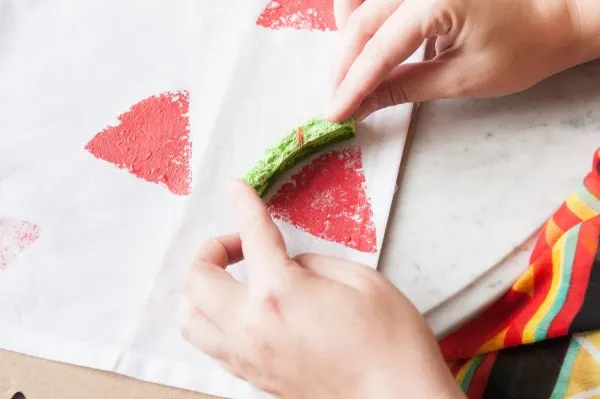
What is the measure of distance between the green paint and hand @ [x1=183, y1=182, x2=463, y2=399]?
0.35ft

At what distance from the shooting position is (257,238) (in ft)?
1.60

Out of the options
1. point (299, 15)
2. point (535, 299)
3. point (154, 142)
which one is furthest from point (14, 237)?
point (535, 299)

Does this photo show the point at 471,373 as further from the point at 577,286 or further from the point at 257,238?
the point at 257,238

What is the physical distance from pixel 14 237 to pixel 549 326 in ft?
1.65

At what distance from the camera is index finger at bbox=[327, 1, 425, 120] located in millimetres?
551

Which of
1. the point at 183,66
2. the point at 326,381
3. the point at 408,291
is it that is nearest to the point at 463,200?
the point at 408,291

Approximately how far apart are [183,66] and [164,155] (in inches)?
4.4

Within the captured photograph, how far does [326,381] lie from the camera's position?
44 cm

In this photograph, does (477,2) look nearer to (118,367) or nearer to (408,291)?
(408,291)

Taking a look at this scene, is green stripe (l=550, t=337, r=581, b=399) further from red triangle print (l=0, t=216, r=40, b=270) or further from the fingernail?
red triangle print (l=0, t=216, r=40, b=270)

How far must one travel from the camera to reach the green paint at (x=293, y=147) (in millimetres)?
598

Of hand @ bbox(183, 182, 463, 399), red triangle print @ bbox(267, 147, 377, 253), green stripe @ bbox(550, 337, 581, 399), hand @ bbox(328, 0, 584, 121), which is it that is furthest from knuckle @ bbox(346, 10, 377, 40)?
green stripe @ bbox(550, 337, 581, 399)

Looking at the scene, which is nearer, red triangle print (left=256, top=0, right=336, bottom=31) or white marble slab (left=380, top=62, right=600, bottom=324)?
white marble slab (left=380, top=62, right=600, bottom=324)

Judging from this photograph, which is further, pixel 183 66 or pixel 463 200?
pixel 183 66
